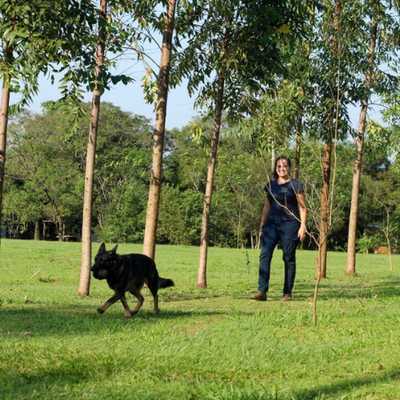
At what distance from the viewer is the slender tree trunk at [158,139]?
12.0 m

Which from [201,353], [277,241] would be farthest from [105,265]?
[277,241]

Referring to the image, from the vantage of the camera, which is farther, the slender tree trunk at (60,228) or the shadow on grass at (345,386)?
the slender tree trunk at (60,228)

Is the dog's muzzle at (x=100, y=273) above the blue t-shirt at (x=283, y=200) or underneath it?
underneath

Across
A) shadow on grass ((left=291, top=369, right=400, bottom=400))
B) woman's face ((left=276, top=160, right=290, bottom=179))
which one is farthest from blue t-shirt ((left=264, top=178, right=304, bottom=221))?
shadow on grass ((left=291, top=369, right=400, bottom=400))

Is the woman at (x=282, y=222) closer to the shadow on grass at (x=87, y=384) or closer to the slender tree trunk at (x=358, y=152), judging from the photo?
the shadow on grass at (x=87, y=384)

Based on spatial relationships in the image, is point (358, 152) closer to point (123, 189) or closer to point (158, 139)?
point (158, 139)

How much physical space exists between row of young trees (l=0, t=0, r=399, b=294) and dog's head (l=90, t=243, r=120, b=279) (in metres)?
2.55

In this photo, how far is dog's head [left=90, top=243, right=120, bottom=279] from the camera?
7.91 m

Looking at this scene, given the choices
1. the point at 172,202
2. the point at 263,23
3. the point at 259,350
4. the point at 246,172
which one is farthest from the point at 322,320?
the point at 246,172

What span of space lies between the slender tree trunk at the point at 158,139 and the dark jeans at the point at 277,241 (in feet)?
8.62

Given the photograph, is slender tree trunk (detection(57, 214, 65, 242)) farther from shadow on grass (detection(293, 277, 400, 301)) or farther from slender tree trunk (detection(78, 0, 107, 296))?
slender tree trunk (detection(78, 0, 107, 296))

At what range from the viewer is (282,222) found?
1020 cm

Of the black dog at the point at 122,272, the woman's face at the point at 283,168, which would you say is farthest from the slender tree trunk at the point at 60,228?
the black dog at the point at 122,272

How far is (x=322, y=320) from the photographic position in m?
7.86
